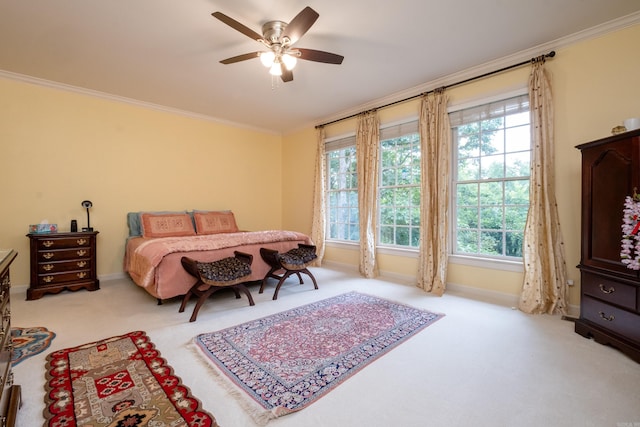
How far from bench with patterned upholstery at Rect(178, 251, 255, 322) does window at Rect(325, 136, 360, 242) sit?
2.35 metres

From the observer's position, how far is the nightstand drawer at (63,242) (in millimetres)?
3443

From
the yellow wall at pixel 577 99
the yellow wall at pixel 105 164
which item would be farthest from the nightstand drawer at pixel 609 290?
the yellow wall at pixel 105 164

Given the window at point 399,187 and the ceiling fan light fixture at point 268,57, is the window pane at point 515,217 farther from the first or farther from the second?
the ceiling fan light fixture at point 268,57

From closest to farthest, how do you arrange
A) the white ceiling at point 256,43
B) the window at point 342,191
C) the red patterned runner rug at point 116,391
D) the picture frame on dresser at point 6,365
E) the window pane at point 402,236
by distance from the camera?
the picture frame on dresser at point 6,365 → the red patterned runner rug at point 116,391 → the white ceiling at point 256,43 → the window pane at point 402,236 → the window at point 342,191

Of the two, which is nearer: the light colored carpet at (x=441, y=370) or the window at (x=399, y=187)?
the light colored carpet at (x=441, y=370)

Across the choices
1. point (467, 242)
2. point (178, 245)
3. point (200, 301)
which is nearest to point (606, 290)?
point (467, 242)

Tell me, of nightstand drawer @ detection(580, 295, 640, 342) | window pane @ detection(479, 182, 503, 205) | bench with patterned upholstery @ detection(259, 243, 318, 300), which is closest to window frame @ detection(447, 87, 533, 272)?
window pane @ detection(479, 182, 503, 205)

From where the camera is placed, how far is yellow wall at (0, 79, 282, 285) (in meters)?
3.65

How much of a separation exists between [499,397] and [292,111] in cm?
458

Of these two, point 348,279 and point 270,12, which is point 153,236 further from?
Answer: point 270,12

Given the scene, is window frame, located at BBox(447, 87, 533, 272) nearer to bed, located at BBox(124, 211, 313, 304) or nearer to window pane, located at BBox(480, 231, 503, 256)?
window pane, located at BBox(480, 231, 503, 256)

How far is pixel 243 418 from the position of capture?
4.86 feet

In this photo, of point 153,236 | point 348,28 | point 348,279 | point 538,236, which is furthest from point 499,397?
point 153,236

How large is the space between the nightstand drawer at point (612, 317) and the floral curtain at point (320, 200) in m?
3.64
